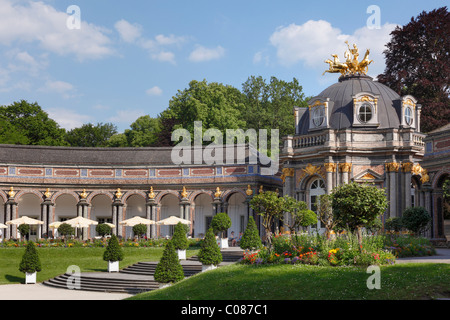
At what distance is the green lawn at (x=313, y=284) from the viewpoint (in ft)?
54.4

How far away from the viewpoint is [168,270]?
24.0 meters

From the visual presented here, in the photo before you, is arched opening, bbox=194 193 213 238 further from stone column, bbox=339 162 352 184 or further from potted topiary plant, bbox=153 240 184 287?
potted topiary plant, bbox=153 240 184 287

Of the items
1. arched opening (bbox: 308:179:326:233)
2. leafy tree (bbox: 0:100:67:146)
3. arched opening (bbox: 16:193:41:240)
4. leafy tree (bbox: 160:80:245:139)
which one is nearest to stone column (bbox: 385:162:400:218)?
arched opening (bbox: 308:179:326:233)

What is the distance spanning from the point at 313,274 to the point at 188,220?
2967 cm

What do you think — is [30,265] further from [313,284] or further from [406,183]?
[406,183]

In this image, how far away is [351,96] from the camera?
40.8 m

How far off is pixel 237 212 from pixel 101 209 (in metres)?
12.2

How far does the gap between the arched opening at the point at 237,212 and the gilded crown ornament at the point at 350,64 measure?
13.7m

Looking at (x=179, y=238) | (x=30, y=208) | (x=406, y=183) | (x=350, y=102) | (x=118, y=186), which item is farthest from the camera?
(x=30, y=208)

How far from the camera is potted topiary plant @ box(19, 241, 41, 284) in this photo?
30266mm

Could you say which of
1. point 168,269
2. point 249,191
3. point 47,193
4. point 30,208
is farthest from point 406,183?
point 30,208

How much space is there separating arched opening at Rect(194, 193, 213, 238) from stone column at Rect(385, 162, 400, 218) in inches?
713
